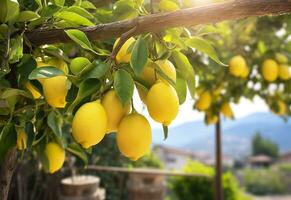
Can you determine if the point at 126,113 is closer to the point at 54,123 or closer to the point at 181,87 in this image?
the point at 181,87

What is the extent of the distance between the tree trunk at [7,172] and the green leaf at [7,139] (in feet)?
0.07

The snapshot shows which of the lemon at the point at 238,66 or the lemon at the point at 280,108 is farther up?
the lemon at the point at 238,66

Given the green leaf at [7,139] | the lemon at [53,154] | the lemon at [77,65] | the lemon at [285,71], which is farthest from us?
the lemon at [285,71]

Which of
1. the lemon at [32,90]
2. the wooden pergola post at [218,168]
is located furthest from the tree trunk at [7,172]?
the wooden pergola post at [218,168]

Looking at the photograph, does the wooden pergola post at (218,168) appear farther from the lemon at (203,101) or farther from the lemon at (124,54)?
the lemon at (124,54)

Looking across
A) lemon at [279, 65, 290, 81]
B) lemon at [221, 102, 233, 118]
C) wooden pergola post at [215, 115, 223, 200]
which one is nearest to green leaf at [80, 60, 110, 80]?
lemon at [279, 65, 290, 81]

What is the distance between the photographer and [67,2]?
824 millimetres

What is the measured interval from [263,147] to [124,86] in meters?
21.8

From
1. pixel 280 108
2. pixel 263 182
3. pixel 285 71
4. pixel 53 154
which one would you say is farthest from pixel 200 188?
pixel 263 182

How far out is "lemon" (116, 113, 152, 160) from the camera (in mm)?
576

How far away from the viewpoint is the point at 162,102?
566 mm

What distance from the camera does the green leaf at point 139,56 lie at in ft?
1.80

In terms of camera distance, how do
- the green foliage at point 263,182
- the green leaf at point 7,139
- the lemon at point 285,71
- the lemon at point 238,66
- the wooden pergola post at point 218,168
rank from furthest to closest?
1. the green foliage at point 263,182
2. the wooden pergola post at point 218,168
3. the lemon at point 238,66
4. the lemon at point 285,71
5. the green leaf at point 7,139

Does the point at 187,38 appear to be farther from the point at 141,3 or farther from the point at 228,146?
the point at 228,146
